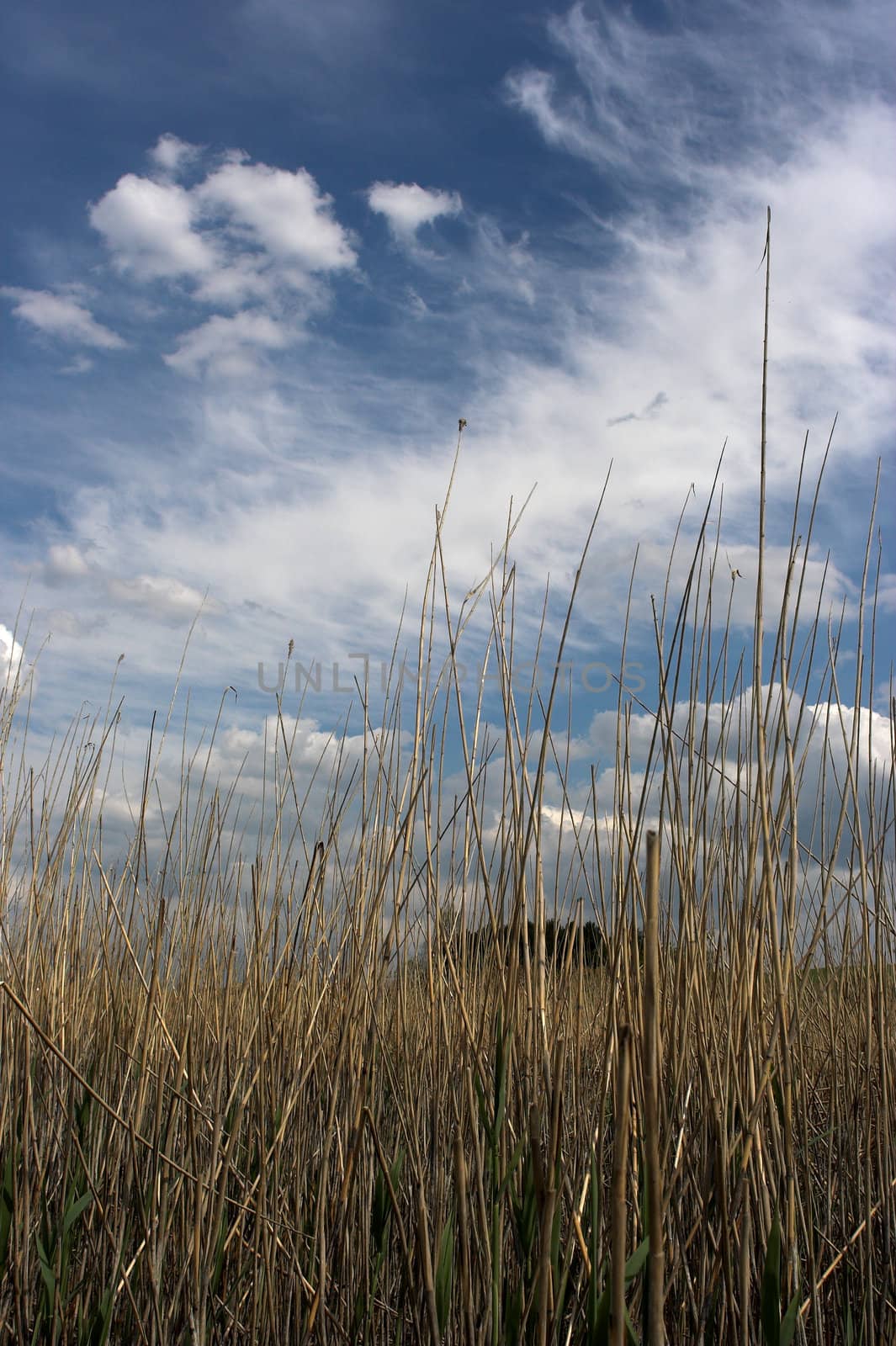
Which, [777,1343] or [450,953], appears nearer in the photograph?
[777,1343]

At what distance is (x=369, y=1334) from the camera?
1.27 metres

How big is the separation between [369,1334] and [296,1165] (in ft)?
1.07

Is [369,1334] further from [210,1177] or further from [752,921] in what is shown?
[752,921]

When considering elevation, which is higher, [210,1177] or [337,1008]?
[337,1008]

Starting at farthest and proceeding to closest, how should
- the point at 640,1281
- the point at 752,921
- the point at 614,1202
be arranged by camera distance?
1. the point at 752,921
2. the point at 640,1281
3. the point at 614,1202

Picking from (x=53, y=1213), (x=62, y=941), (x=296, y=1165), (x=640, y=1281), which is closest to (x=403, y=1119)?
(x=640, y=1281)

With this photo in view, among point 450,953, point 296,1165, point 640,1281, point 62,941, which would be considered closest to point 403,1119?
point 450,953

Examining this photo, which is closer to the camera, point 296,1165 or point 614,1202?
point 614,1202

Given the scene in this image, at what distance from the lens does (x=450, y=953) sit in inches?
53.6

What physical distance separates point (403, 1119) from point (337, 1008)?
41 centimetres

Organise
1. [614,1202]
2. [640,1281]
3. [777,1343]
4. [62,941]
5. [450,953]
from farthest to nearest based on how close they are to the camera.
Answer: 1. [62,941]
2. [450,953]
3. [640,1281]
4. [777,1343]
5. [614,1202]

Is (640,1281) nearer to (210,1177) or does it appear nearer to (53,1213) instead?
(210,1177)

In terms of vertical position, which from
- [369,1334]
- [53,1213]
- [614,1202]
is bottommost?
[53,1213]

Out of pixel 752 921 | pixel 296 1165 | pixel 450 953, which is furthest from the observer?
pixel 296 1165
